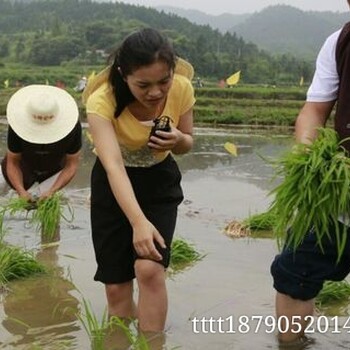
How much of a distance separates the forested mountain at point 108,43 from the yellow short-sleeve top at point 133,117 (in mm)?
36303

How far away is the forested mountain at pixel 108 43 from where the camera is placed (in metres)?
58.8

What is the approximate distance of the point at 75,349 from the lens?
2.93 meters

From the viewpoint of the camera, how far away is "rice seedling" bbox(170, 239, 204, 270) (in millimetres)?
4332

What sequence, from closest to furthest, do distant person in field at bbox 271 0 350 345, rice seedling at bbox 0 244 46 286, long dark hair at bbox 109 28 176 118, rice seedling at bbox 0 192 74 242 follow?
long dark hair at bbox 109 28 176 118 < distant person in field at bbox 271 0 350 345 < rice seedling at bbox 0 244 46 286 < rice seedling at bbox 0 192 74 242

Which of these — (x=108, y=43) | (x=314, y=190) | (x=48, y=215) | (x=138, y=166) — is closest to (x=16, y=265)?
(x=48, y=215)

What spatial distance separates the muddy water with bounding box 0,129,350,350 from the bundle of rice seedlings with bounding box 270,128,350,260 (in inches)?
17.7

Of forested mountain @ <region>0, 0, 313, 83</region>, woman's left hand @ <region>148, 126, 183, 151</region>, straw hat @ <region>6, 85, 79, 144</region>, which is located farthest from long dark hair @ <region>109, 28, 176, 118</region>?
forested mountain @ <region>0, 0, 313, 83</region>

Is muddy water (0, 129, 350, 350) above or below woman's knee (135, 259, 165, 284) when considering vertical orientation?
below

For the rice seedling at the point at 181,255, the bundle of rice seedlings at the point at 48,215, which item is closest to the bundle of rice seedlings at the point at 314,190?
the rice seedling at the point at 181,255

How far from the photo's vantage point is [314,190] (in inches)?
102

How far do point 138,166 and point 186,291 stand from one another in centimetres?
100

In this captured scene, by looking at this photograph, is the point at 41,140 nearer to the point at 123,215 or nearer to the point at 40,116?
the point at 40,116

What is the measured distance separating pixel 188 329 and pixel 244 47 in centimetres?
8195

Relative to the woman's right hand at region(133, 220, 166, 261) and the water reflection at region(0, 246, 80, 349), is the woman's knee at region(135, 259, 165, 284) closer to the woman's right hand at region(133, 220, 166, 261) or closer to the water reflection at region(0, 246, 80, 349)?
the woman's right hand at region(133, 220, 166, 261)
